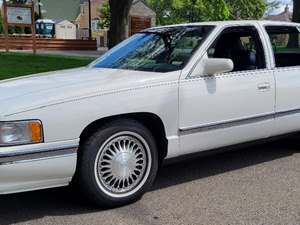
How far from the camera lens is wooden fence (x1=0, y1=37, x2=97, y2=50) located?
2982 cm

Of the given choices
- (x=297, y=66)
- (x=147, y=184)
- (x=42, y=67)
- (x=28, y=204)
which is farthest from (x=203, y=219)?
(x=42, y=67)

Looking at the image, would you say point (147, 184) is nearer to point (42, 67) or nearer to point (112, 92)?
point (112, 92)

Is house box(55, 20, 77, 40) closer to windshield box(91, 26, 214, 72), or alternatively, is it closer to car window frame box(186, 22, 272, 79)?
windshield box(91, 26, 214, 72)

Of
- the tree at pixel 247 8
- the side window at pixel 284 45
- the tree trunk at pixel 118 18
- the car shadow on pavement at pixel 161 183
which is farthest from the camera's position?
the tree at pixel 247 8

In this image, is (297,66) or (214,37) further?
(297,66)

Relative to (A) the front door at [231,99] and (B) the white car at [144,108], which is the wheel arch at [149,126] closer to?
(B) the white car at [144,108]

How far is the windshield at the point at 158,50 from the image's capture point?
481cm

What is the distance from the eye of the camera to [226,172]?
208 inches

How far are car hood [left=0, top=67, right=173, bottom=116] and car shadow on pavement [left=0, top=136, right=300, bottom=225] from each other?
919mm

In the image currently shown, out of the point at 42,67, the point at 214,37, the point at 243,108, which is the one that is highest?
the point at 214,37

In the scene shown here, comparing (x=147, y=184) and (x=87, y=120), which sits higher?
(x=87, y=120)

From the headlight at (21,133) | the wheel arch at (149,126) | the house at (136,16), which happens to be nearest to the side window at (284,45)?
the wheel arch at (149,126)

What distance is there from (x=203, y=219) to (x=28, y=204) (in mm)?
1525

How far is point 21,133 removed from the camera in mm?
3736
